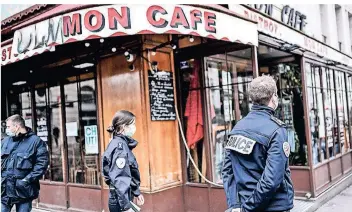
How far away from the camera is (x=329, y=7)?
435 inches

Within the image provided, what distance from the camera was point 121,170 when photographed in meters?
3.38

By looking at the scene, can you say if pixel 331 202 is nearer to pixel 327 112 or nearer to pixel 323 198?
pixel 323 198

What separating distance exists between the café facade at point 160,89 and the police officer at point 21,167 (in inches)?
43.8

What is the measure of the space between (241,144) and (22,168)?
2994mm

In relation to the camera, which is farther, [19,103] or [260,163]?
[19,103]

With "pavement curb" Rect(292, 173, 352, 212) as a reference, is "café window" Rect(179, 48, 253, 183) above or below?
above

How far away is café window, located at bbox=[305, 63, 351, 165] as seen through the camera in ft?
24.3

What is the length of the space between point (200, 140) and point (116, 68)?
1847 millimetres


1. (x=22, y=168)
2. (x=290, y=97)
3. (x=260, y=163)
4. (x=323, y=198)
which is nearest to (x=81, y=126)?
(x=22, y=168)

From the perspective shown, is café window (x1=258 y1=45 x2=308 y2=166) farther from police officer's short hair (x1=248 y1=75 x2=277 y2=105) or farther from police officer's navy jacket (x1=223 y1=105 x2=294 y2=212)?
police officer's navy jacket (x1=223 y1=105 x2=294 y2=212)

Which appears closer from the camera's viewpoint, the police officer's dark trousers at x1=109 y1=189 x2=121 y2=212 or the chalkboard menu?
the police officer's dark trousers at x1=109 y1=189 x2=121 y2=212

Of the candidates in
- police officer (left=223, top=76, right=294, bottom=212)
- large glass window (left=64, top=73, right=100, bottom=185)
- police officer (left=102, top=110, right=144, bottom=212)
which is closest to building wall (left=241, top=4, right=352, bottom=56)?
large glass window (left=64, top=73, right=100, bottom=185)

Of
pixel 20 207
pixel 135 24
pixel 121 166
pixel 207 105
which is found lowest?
pixel 20 207

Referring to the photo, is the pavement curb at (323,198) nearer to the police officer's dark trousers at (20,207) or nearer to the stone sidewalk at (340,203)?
the stone sidewalk at (340,203)
